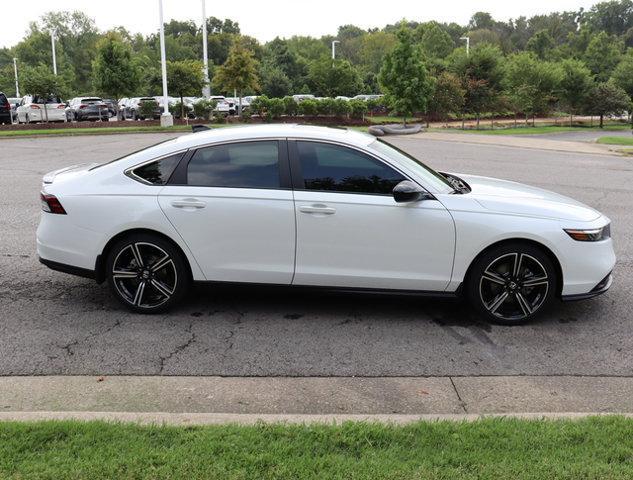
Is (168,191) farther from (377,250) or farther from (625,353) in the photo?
(625,353)

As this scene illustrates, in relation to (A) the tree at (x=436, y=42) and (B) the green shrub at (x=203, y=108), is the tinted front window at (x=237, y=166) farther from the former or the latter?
(A) the tree at (x=436, y=42)

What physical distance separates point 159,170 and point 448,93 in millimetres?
35299

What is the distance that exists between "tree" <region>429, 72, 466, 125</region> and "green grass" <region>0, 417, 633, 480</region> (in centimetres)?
3600

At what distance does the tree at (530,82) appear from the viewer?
4069 cm

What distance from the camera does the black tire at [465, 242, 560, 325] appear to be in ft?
16.9

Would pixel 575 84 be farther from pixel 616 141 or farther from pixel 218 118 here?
pixel 218 118

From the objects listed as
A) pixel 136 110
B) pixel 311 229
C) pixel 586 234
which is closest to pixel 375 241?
pixel 311 229

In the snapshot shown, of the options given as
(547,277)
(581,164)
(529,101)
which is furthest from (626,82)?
(547,277)

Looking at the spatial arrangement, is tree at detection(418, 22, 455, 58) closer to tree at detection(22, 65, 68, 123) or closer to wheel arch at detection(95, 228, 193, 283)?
tree at detection(22, 65, 68, 123)

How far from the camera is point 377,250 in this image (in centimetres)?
514

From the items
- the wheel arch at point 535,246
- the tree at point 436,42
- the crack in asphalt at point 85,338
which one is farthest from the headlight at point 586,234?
the tree at point 436,42

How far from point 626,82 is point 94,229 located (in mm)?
52430

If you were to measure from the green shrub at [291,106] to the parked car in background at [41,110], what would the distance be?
1278 cm

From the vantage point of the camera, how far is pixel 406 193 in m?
5.03
